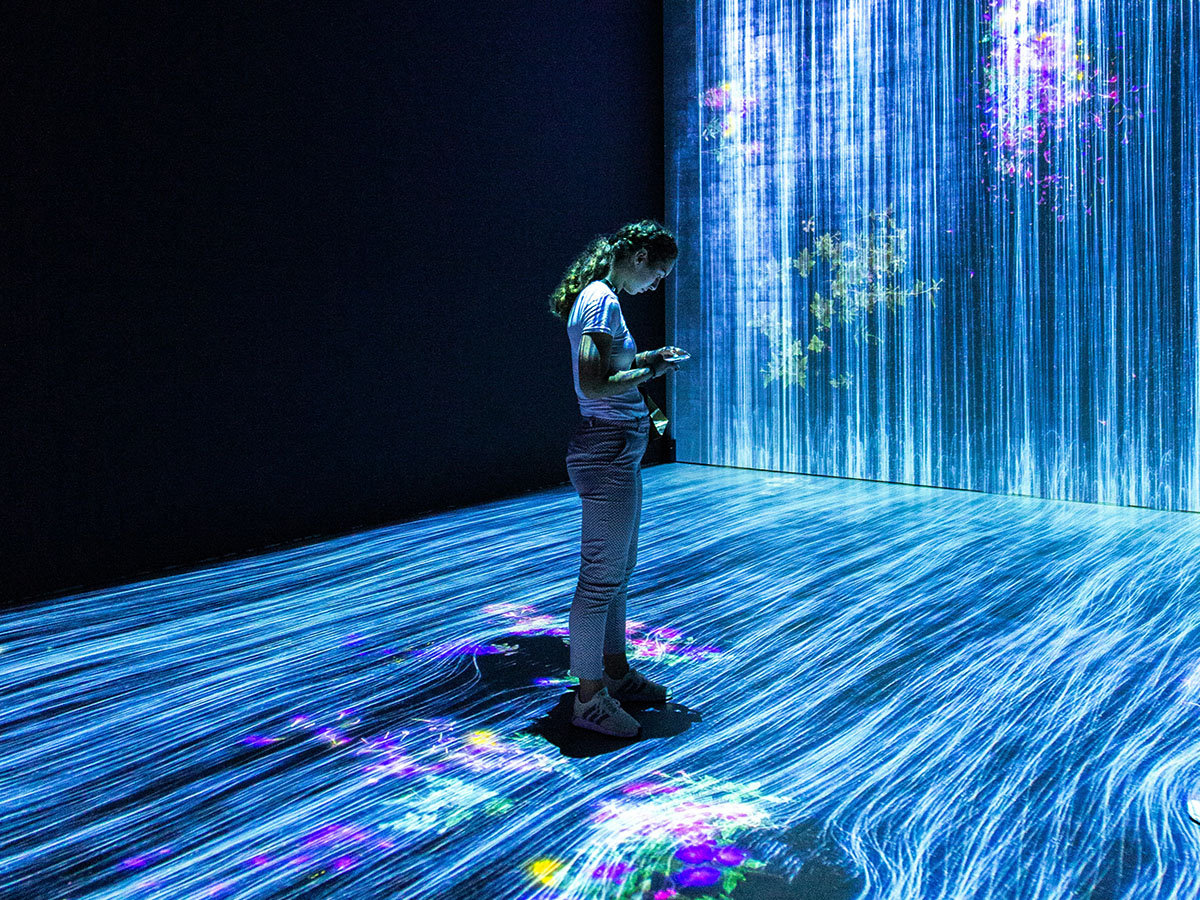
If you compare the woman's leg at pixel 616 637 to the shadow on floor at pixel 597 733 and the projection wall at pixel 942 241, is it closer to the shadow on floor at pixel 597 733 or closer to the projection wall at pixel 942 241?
the shadow on floor at pixel 597 733

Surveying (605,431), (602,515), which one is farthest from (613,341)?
(602,515)

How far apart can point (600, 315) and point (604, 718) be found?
0.87m

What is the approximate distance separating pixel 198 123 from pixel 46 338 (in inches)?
40.0

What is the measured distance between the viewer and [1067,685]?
2508mm

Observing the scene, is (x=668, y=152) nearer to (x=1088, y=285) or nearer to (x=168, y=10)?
(x=1088, y=285)

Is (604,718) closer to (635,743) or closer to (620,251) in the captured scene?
(635,743)

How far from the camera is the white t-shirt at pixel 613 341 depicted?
2.00m

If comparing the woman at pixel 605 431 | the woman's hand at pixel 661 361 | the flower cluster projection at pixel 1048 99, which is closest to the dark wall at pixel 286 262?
the flower cluster projection at pixel 1048 99

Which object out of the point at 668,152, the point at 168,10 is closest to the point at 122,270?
the point at 168,10

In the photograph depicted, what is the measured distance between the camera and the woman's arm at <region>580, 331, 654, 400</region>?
197 centimetres

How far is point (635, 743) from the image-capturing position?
7.14 feet

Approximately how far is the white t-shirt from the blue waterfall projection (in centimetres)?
73

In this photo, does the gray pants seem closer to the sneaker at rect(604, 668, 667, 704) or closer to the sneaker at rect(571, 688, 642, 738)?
the sneaker at rect(571, 688, 642, 738)

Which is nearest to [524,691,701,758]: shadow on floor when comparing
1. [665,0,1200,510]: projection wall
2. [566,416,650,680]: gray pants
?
[566,416,650,680]: gray pants
